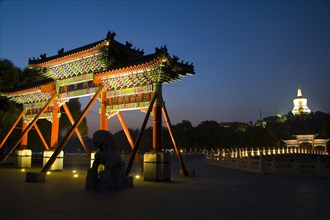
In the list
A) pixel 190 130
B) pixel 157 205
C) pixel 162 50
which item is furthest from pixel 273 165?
pixel 190 130

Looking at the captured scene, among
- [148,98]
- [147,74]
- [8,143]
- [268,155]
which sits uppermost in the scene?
[147,74]

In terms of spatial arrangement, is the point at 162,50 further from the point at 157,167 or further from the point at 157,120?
the point at 157,167

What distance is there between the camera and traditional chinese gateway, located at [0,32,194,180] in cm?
1329

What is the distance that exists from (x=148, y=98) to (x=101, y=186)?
5.87m

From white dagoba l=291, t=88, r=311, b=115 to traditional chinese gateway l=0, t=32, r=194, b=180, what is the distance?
4286 inches

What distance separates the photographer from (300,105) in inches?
4473

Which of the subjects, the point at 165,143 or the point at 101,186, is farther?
the point at 165,143

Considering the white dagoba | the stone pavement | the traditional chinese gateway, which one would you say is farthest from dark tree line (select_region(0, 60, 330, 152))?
the stone pavement

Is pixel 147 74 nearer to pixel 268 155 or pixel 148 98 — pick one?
pixel 148 98

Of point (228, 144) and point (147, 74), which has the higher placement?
point (147, 74)

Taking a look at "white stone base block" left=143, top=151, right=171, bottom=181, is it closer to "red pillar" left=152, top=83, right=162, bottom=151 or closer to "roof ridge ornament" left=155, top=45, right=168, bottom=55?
"red pillar" left=152, top=83, right=162, bottom=151

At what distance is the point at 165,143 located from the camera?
68.3 meters

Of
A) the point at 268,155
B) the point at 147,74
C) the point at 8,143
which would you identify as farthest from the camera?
the point at 268,155

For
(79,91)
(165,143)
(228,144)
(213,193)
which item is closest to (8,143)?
(79,91)
